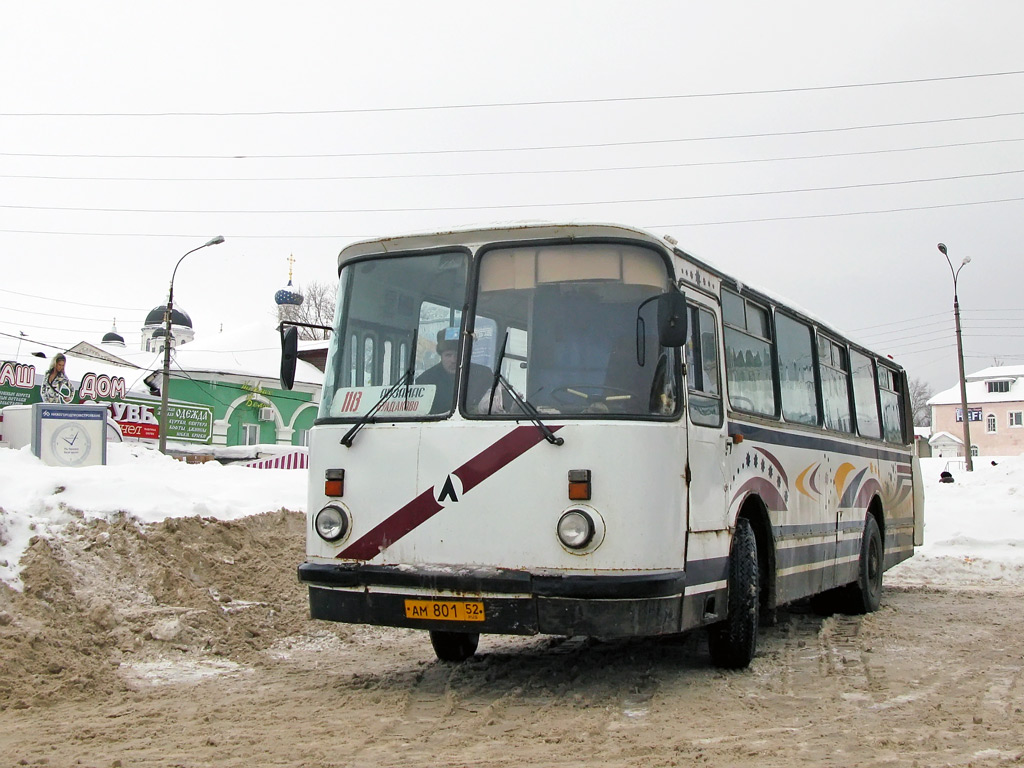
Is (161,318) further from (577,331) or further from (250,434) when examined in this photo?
(577,331)

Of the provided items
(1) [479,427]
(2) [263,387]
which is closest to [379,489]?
(1) [479,427]

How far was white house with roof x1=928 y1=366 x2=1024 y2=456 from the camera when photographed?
8744 cm

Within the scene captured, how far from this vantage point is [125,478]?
37.1 feet

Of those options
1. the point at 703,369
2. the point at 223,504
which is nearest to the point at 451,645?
the point at 703,369

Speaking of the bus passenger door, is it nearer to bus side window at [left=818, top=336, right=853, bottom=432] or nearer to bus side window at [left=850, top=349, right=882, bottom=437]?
bus side window at [left=818, top=336, right=853, bottom=432]

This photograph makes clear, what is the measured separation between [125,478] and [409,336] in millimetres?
5370

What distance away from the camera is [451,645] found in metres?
8.30

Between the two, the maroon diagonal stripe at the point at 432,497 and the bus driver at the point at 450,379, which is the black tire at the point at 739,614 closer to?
the maroon diagonal stripe at the point at 432,497

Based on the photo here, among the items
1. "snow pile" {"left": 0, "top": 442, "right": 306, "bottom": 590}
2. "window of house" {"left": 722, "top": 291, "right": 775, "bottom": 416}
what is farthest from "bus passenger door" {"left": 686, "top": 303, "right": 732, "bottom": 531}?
"snow pile" {"left": 0, "top": 442, "right": 306, "bottom": 590}

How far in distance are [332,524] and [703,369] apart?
2630 millimetres

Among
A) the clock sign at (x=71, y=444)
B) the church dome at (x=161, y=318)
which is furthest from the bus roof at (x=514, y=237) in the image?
the church dome at (x=161, y=318)

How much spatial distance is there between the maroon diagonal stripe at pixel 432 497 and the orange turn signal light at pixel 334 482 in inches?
13.9

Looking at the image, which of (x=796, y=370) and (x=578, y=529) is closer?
(x=578, y=529)

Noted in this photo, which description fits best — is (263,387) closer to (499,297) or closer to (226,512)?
(226,512)
